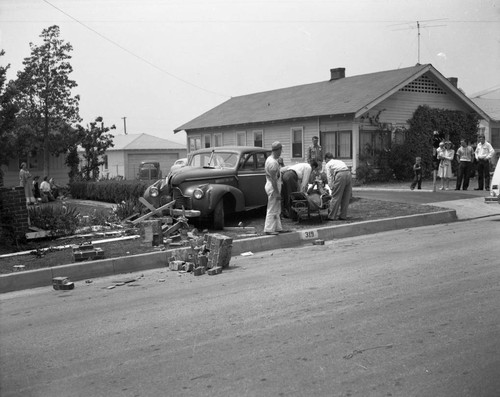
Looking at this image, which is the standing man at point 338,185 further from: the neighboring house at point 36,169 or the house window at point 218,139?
the neighboring house at point 36,169

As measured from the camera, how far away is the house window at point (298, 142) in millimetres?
30094

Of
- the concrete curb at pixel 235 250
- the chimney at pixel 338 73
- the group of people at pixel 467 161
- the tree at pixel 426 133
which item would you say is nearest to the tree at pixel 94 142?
the chimney at pixel 338 73

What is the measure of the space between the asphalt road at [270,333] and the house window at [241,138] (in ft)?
82.4

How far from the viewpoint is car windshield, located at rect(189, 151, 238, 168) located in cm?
1391

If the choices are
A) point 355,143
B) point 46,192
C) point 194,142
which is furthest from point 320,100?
point 46,192

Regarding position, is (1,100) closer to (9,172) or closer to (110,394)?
(9,172)

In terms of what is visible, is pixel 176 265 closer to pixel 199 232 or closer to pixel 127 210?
pixel 199 232

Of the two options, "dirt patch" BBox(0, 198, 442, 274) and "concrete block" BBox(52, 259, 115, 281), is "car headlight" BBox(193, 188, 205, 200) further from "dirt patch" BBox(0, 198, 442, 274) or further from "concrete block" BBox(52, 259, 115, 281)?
"concrete block" BBox(52, 259, 115, 281)

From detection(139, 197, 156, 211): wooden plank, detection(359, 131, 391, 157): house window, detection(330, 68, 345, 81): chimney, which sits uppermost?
detection(330, 68, 345, 81): chimney

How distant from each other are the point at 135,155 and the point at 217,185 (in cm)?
3700

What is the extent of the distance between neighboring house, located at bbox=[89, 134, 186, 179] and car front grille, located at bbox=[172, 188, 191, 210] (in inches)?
1379

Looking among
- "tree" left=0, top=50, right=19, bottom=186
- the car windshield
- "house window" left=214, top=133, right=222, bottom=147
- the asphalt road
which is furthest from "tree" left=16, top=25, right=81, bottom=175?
the asphalt road

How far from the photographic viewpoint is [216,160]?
14.1m

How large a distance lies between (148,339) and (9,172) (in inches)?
1328
